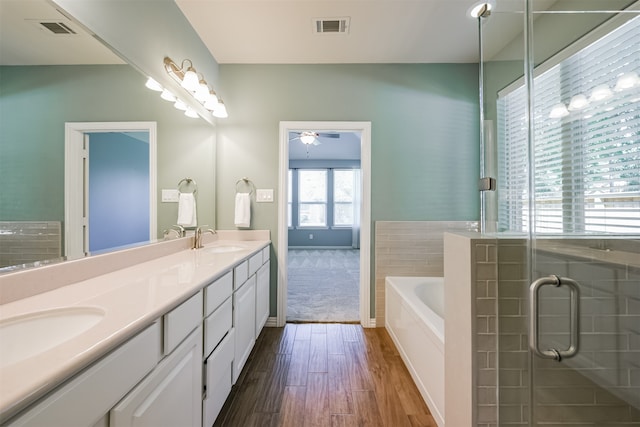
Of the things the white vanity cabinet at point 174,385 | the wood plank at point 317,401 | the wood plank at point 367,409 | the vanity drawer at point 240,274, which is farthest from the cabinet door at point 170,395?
the wood plank at point 367,409

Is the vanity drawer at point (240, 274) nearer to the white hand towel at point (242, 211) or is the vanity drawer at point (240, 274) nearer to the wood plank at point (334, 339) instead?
the white hand towel at point (242, 211)

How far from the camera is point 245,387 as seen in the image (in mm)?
1613

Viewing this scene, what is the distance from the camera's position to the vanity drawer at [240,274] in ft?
5.02

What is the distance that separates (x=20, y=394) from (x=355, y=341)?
83.3 inches

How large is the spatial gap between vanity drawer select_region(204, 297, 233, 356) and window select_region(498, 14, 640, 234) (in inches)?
55.6

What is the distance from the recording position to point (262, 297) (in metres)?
2.21

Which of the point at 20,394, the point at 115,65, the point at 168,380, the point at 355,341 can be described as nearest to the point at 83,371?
the point at 20,394

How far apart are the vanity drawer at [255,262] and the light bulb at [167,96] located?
125cm

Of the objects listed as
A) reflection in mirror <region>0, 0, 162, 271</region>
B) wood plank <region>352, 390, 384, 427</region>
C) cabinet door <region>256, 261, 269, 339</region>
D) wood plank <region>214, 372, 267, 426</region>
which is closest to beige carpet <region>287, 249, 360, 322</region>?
cabinet door <region>256, 261, 269, 339</region>

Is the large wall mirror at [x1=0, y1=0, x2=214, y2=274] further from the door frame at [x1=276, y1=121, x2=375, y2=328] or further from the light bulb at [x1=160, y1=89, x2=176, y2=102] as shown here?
the door frame at [x1=276, y1=121, x2=375, y2=328]

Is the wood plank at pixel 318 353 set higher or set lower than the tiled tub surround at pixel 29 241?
lower

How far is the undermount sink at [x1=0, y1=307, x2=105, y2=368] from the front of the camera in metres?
0.67

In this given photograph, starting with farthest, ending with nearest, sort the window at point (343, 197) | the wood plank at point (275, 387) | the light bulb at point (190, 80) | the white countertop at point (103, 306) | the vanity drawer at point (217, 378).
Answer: the window at point (343, 197)
the light bulb at point (190, 80)
the wood plank at point (275, 387)
the vanity drawer at point (217, 378)
the white countertop at point (103, 306)

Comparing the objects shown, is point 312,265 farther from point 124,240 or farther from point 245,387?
point 124,240
